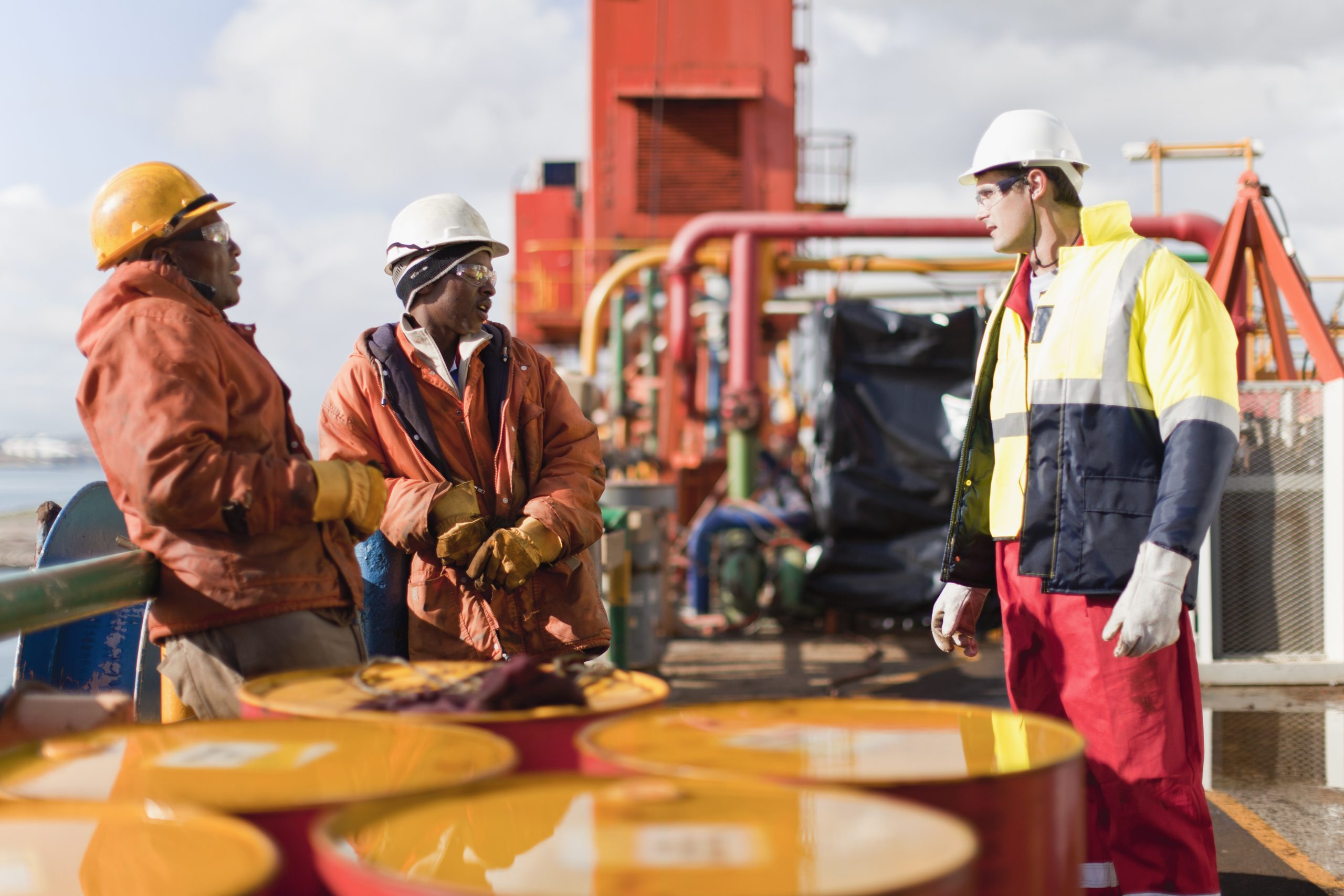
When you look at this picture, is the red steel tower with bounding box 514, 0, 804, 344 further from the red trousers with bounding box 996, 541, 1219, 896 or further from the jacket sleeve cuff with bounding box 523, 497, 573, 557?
the red trousers with bounding box 996, 541, 1219, 896

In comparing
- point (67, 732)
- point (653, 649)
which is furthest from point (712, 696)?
point (67, 732)

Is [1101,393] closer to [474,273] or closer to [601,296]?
[474,273]

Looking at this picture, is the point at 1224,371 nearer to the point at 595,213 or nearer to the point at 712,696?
the point at 712,696

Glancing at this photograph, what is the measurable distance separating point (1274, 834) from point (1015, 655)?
93.9 inches

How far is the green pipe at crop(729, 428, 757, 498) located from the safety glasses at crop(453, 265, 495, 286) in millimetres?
7885

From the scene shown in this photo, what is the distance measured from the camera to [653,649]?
8.73 metres

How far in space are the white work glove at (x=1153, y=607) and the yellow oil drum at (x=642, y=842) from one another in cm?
160

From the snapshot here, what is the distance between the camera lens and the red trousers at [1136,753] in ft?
9.83

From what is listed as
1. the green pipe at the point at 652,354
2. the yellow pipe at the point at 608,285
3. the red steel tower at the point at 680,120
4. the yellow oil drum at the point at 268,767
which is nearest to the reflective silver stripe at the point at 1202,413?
the yellow oil drum at the point at 268,767

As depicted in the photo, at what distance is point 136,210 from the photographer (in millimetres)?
2957

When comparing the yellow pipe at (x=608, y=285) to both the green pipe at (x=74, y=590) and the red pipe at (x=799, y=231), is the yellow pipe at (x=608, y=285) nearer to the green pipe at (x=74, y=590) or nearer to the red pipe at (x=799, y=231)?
the red pipe at (x=799, y=231)

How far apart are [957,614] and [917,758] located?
6.16 ft

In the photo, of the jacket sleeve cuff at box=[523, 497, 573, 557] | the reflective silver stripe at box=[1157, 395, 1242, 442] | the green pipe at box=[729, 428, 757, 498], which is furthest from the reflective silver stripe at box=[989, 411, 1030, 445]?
the green pipe at box=[729, 428, 757, 498]

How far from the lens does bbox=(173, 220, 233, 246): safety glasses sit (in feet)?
9.98
